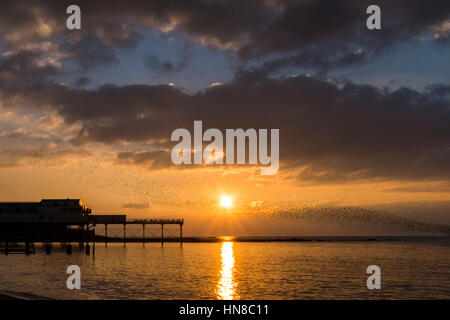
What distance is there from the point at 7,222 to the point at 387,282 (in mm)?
74768

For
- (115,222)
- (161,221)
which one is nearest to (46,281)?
(115,222)

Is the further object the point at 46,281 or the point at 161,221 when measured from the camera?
the point at 161,221
